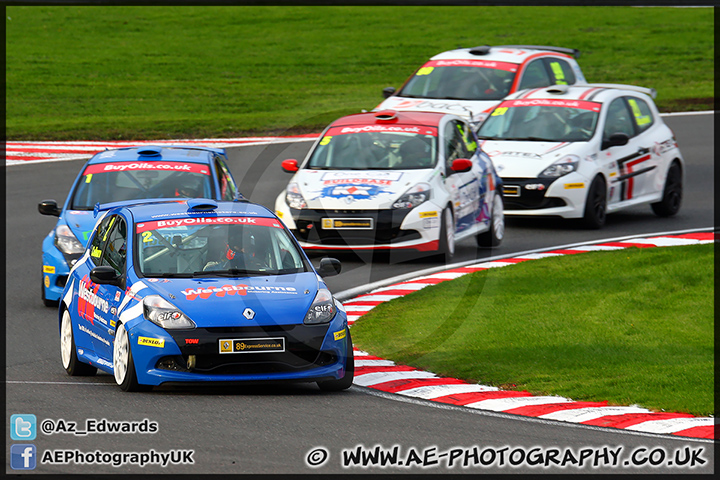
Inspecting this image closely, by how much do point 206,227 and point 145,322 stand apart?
136cm

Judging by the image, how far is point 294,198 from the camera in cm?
1515

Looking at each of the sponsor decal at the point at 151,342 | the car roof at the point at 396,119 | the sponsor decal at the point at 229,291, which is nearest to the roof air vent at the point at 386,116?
the car roof at the point at 396,119

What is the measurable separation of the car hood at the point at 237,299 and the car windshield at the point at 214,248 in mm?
243

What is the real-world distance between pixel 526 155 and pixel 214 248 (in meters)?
8.57

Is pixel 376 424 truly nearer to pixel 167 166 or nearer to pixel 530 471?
pixel 530 471

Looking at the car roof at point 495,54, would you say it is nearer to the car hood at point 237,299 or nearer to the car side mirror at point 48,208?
the car side mirror at point 48,208

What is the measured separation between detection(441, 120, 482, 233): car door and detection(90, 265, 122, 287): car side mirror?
21.4ft

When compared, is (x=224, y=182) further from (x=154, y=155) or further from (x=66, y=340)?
(x=66, y=340)

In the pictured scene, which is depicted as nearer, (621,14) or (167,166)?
(167,166)

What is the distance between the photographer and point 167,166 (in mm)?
14016

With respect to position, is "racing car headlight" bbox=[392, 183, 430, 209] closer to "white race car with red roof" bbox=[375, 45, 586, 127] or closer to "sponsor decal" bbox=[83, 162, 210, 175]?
"sponsor decal" bbox=[83, 162, 210, 175]

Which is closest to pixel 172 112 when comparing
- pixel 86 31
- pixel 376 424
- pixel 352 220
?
pixel 86 31

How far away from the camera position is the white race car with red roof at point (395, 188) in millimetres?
14672

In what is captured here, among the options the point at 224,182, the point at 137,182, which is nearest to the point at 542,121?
the point at 224,182
